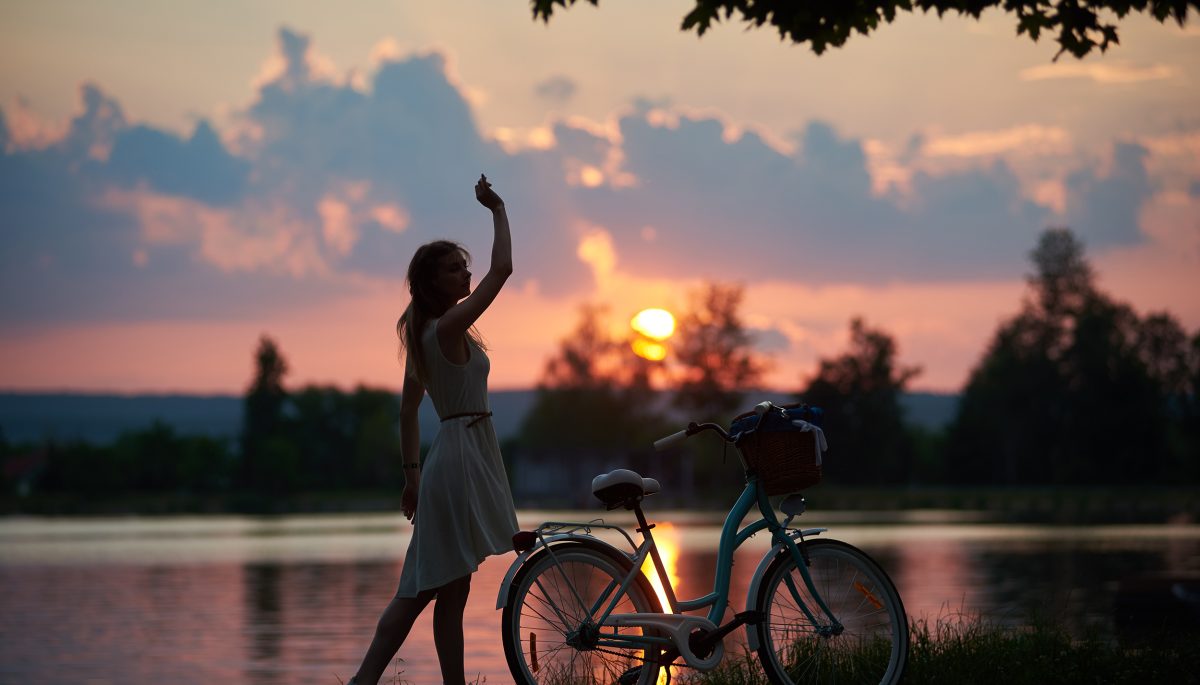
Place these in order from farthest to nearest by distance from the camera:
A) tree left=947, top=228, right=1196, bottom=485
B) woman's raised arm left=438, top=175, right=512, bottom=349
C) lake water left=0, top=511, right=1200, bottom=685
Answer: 1. tree left=947, top=228, right=1196, bottom=485
2. lake water left=0, top=511, right=1200, bottom=685
3. woman's raised arm left=438, top=175, right=512, bottom=349

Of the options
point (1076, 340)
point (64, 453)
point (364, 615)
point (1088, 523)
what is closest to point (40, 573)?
point (364, 615)

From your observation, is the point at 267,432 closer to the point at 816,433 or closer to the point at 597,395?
the point at 597,395

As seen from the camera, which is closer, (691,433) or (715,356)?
(691,433)

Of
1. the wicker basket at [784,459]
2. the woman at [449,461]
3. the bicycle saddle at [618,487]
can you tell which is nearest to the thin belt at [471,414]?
the woman at [449,461]

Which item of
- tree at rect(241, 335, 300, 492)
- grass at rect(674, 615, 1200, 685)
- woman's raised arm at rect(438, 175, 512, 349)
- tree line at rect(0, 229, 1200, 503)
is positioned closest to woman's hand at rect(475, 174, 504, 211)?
woman's raised arm at rect(438, 175, 512, 349)

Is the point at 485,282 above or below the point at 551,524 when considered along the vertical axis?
above

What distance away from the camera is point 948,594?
16656 millimetres

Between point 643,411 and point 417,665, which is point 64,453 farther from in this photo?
point 417,665

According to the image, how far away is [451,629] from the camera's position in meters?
6.23

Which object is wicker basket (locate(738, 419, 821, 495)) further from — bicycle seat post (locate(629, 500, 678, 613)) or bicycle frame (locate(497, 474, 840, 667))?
bicycle seat post (locate(629, 500, 678, 613))

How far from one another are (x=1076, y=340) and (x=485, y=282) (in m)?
83.7

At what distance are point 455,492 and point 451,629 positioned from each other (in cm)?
60

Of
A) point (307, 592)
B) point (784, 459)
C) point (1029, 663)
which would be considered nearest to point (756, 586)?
point (784, 459)

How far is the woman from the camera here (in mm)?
6062
